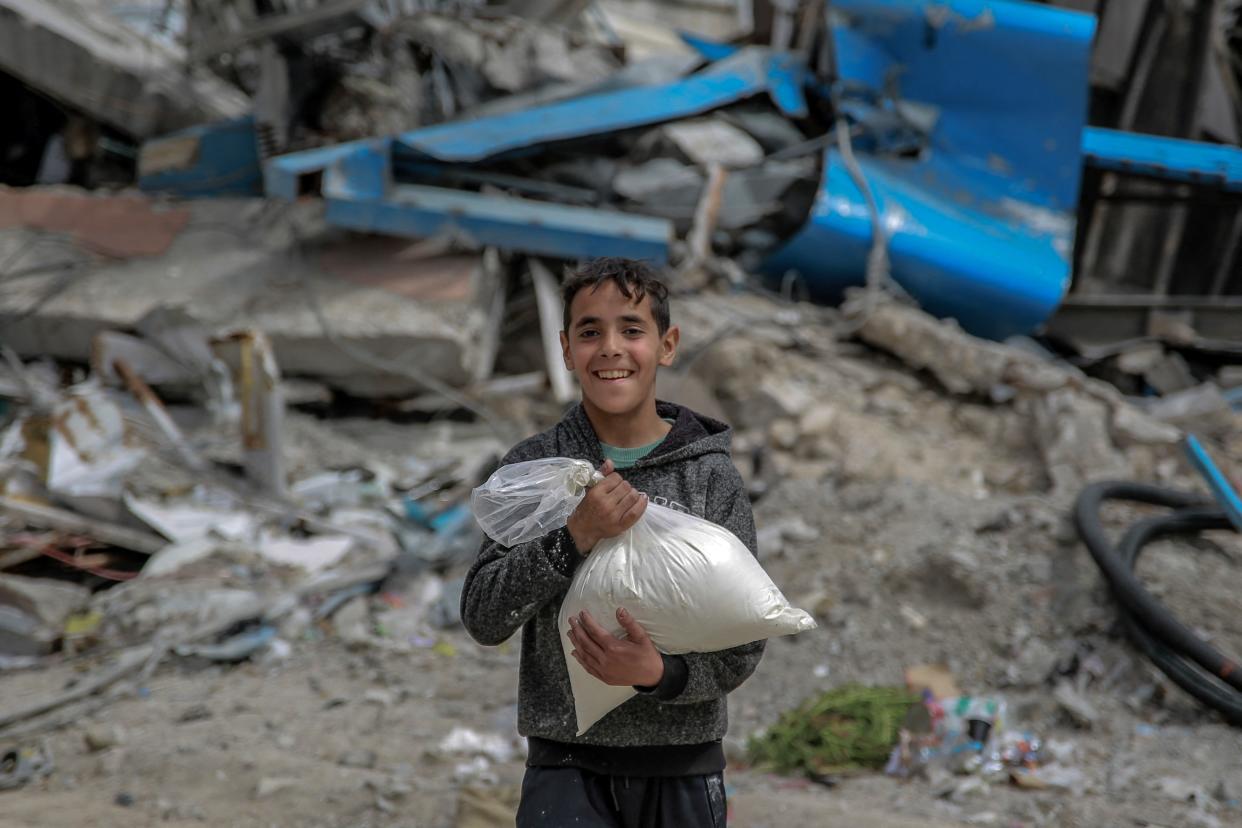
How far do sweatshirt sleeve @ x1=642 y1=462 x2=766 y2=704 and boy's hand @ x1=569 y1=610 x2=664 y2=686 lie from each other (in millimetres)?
50

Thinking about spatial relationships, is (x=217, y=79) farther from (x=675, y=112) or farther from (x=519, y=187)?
(x=675, y=112)

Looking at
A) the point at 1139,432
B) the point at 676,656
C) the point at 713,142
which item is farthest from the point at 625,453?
the point at 713,142

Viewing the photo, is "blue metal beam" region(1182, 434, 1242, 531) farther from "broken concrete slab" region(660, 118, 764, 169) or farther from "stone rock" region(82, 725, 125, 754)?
"broken concrete slab" region(660, 118, 764, 169)

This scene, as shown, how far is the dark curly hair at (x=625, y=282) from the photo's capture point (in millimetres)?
1438

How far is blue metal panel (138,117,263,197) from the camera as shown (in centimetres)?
650

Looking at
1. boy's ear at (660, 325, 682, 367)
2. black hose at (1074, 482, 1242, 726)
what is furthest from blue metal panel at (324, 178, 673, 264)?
boy's ear at (660, 325, 682, 367)

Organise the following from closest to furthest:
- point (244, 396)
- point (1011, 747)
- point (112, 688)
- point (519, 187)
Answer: point (1011, 747) < point (112, 688) < point (244, 396) < point (519, 187)

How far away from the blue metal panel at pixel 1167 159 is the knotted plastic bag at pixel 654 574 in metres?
6.00

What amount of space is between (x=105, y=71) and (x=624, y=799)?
7.43m

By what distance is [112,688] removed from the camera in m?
3.32

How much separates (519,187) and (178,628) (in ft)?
10.4

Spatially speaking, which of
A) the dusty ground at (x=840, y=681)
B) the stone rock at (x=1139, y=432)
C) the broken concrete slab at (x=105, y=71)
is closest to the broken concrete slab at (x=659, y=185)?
the dusty ground at (x=840, y=681)

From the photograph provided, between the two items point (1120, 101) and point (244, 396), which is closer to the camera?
point (244, 396)

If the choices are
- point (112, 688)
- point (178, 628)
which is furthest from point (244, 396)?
point (112, 688)
